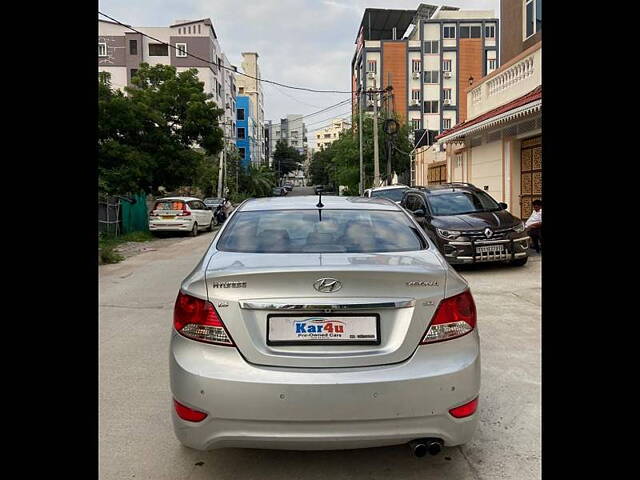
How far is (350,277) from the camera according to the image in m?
2.79

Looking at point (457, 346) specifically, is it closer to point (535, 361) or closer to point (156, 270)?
point (535, 361)

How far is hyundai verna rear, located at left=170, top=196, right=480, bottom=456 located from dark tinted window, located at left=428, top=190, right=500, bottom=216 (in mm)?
8312

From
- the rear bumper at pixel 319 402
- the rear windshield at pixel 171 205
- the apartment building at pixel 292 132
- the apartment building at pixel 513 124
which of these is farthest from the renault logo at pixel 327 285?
the apartment building at pixel 292 132

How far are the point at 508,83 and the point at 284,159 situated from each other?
8579 cm

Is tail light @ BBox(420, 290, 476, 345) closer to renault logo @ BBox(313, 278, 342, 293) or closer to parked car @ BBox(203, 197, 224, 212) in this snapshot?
renault logo @ BBox(313, 278, 342, 293)

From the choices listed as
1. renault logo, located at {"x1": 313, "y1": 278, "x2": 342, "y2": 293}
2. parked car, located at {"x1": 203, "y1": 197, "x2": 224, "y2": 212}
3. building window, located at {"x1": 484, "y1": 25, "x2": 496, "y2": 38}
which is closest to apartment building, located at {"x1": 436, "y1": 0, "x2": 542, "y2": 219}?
renault logo, located at {"x1": 313, "y1": 278, "x2": 342, "y2": 293}

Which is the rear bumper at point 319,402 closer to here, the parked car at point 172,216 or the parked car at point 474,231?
the parked car at point 474,231

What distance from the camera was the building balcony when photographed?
1518 cm

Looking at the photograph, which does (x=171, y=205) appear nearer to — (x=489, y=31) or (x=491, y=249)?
Result: (x=491, y=249)

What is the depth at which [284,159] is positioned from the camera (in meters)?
102

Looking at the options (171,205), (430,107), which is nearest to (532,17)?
(171,205)
